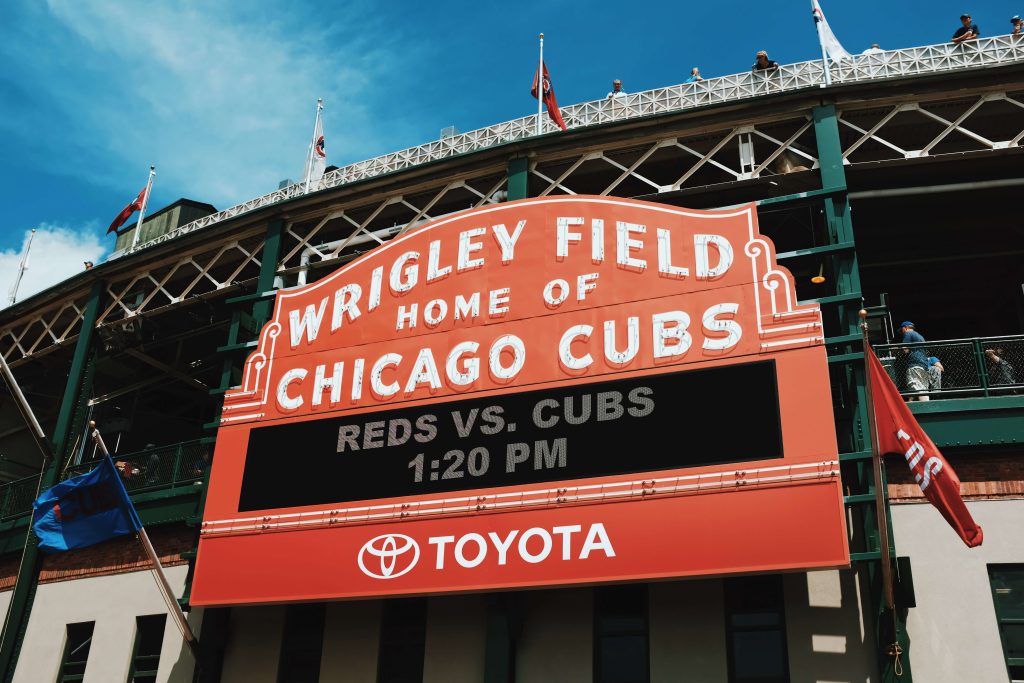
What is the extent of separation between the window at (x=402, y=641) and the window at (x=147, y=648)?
192 inches

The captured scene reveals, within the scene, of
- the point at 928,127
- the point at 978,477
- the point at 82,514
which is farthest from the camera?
the point at 928,127

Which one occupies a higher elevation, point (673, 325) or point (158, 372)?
point (158, 372)

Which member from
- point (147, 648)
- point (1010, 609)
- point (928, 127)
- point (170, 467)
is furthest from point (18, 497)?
point (928, 127)

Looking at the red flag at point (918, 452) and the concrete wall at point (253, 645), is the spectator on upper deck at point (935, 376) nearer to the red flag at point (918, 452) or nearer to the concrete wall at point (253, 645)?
the red flag at point (918, 452)

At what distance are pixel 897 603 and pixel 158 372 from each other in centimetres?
2290

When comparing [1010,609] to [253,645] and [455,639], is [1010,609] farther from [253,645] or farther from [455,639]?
[253,645]

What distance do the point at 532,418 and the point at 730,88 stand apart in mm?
8405

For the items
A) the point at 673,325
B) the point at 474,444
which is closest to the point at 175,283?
the point at 474,444

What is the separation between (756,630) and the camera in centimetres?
1549

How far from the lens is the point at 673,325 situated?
53.8 ft

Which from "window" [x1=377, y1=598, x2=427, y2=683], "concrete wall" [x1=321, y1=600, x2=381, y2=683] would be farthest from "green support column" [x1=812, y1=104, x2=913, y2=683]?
"concrete wall" [x1=321, y1=600, x2=381, y2=683]

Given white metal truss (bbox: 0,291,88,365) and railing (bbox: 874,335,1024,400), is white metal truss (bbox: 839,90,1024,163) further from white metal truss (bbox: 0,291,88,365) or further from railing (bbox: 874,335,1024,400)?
white metal truss (bbox: 0,291,88,365)

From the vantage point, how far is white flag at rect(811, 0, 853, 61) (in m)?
20.1

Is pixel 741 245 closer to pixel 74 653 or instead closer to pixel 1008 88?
pixel 1008 88
